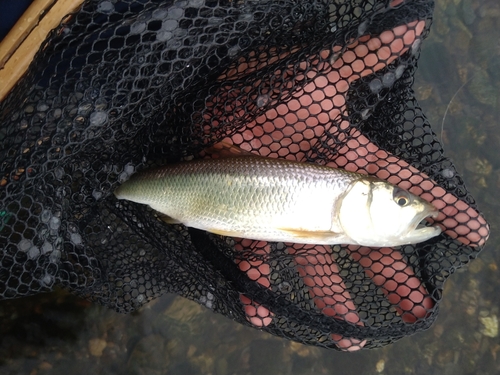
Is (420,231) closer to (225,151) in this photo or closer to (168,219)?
(225,151)

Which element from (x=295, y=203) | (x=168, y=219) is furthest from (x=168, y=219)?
(x=295, y=203)

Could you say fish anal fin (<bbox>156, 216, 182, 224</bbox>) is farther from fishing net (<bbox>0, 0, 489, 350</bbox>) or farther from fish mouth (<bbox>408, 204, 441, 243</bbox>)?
fish mouth (<bbox>408, 204, 441, 243</bbox>)

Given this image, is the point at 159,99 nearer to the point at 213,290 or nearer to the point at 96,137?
the point at 96,137

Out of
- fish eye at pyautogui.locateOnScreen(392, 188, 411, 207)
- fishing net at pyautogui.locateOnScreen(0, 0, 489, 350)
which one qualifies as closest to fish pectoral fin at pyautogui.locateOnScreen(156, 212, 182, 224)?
fishing net at pyautogui.locateOnScreen(0, 0, 489, 350)

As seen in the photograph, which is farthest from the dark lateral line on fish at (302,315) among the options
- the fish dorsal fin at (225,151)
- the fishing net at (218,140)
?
the fish dorsal fin at (225,151)

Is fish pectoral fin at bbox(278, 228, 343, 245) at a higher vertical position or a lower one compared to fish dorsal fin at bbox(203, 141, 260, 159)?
lower

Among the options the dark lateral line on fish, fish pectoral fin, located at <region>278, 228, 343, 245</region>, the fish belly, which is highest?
the fish belly

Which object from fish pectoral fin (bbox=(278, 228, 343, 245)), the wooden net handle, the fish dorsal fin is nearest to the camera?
the wooden net handle

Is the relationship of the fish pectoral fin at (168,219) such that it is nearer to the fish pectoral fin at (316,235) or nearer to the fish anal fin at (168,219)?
the fish anal fin at (168,219)
